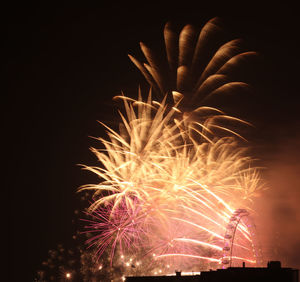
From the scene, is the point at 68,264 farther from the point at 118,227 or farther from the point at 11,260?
the point at 118,227

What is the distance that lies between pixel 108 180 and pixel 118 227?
5705 millimetres

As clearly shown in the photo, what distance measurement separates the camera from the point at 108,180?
150ft

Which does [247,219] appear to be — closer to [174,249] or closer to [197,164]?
[197,164]

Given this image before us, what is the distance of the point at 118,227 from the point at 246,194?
15405mm

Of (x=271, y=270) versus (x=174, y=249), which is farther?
(x=174, y=249)

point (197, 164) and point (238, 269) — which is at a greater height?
point (197, 164)

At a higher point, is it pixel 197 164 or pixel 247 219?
pixel 197 164

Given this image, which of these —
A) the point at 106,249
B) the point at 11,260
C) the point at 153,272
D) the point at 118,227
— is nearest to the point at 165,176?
the point at 118,227

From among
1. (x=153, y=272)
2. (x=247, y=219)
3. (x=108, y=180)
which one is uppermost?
(x=108, y=180)

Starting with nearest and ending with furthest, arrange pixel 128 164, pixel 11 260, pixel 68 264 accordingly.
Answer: pixel 128 164 < pixel 68 264 < pixel 11 260

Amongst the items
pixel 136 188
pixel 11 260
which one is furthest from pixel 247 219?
pixel 11 260

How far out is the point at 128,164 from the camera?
44438 mm

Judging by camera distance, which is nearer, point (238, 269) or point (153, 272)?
point (238, 269)

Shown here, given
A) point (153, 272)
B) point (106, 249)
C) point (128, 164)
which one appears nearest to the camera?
point (128, 164)
